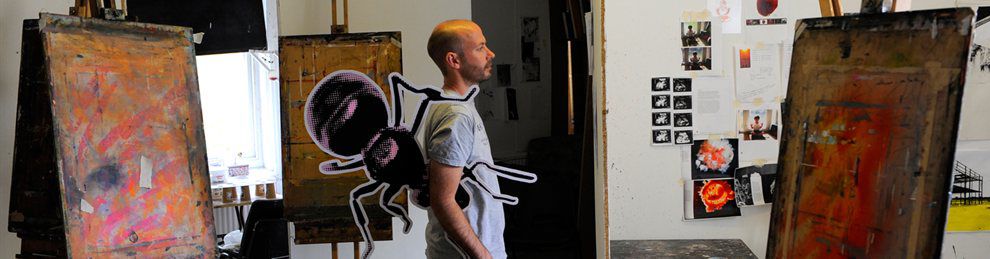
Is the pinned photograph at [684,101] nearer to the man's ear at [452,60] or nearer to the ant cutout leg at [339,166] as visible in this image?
the man's ear at [452,60]

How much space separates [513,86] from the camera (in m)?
2.49

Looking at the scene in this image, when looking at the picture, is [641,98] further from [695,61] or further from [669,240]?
[669,240]

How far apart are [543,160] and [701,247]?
45.7 inches

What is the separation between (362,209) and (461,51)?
0.52 m

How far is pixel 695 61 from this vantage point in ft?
12.0

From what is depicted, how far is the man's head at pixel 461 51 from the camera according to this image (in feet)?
7.91

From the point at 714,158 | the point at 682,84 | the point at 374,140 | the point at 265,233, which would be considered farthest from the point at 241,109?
the point at 714,158

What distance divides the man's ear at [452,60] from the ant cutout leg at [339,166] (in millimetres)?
368

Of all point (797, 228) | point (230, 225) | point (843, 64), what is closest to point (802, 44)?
point (843, 64)

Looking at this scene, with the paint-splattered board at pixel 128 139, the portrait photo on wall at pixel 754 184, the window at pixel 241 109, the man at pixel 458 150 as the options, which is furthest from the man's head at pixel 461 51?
the portrait photo on wall at pixel 754 184

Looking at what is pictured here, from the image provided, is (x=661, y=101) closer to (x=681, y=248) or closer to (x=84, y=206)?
(x=681, y=248)

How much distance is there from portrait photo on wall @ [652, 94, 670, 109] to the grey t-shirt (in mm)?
1414

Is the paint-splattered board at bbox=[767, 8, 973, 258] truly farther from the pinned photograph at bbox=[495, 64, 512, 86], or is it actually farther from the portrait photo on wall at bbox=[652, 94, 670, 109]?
the portrait photo on wall at bbox=[652, 94, 670, 109]

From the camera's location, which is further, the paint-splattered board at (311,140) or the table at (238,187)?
the table at (238,187)
